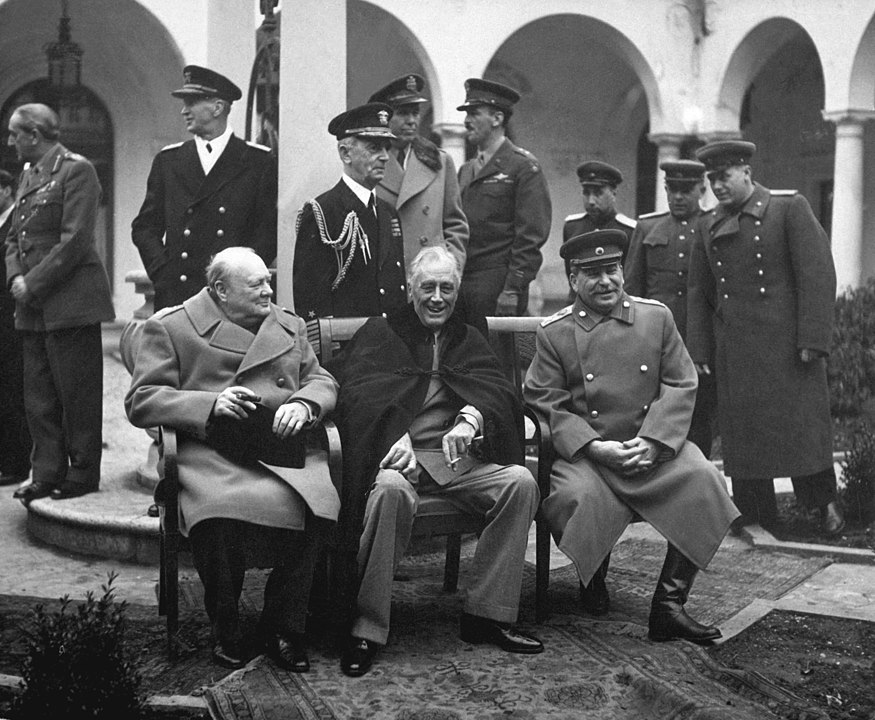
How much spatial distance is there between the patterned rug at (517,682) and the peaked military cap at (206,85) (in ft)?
8.38

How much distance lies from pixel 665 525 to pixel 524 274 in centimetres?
247

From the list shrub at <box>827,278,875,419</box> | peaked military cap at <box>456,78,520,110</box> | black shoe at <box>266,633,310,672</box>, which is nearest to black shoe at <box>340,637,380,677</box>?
black shoe at <box>266,633,310,672</box>

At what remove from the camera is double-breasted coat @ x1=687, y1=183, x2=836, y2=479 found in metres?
6.45

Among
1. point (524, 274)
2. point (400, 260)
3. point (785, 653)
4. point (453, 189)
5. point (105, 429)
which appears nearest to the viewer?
point (785, 653)

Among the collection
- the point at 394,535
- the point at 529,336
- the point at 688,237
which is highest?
the point at 688,237

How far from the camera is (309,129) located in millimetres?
6180

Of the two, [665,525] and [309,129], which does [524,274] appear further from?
[665,525]

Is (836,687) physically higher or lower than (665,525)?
lower

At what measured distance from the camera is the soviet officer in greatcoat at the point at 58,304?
22.1 feet

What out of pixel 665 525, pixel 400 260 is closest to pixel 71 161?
pixel 400 260

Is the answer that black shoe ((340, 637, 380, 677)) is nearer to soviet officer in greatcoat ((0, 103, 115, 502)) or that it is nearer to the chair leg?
the chair leg

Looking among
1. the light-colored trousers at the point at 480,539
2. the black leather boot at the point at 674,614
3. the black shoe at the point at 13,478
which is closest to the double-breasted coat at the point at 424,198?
the light-colored trousers at the point at 480,539

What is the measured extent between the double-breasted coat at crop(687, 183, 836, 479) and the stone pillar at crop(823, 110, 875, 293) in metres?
7.13

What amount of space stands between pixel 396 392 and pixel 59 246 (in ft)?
8.56
